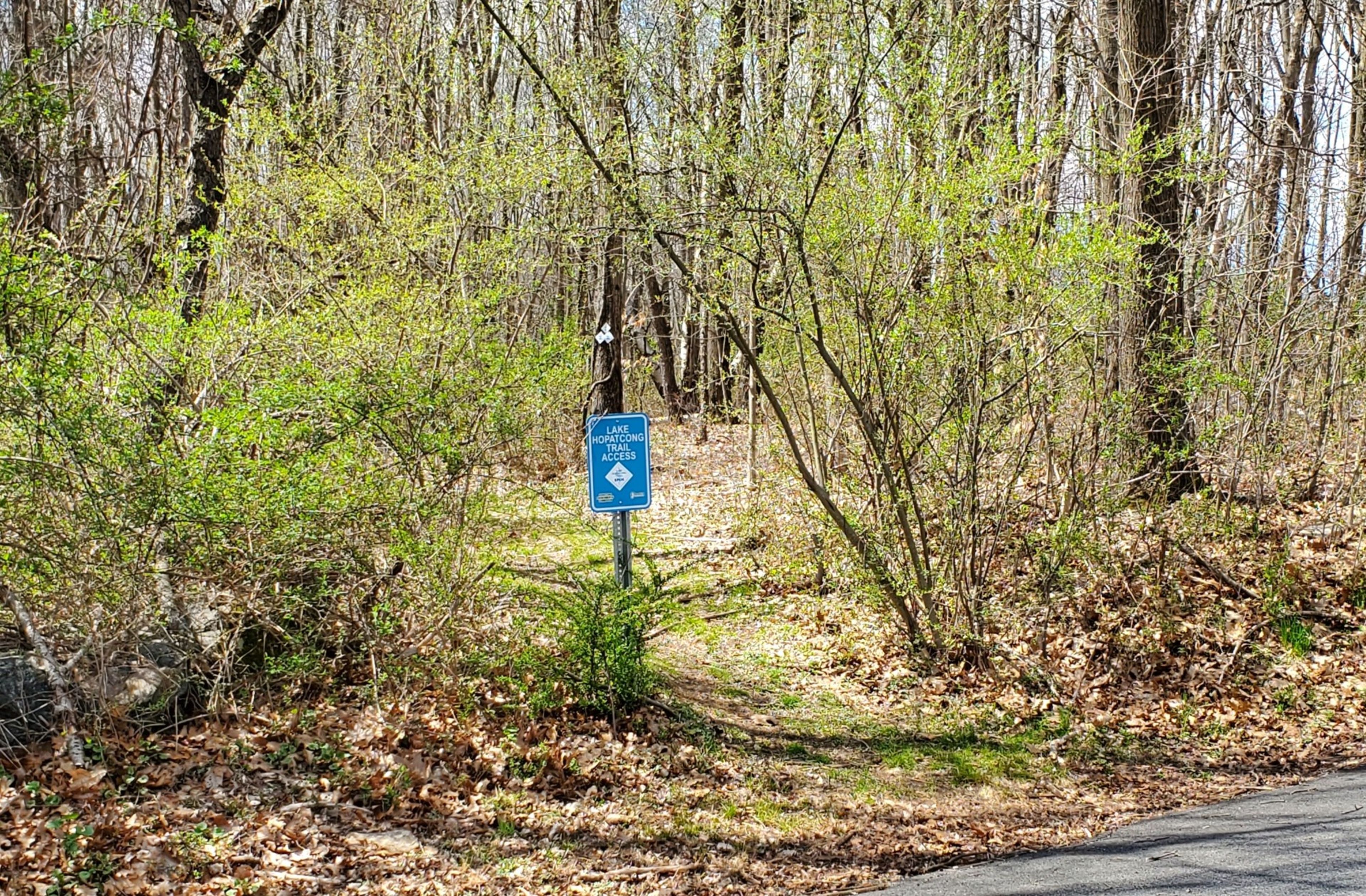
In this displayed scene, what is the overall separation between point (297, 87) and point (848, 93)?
→ 9.03 metres

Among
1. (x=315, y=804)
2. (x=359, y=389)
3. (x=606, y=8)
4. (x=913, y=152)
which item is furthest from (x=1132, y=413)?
(x=606, y=8)

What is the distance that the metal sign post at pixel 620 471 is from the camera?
21.3 feet

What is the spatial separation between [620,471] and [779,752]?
2070mm

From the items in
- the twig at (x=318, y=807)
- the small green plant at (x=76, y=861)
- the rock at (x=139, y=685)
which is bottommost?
the twig at (x=318, y=807)

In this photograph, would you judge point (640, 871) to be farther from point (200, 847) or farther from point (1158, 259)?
point (1158, 259)

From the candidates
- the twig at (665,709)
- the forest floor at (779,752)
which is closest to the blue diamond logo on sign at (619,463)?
the forest floor at (779,752)

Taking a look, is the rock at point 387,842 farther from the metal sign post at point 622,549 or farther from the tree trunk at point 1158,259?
the tree trunk at point 1158,259

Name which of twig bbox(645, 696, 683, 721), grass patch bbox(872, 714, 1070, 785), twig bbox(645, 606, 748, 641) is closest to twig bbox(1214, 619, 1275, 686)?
grass patch bbox(872, 714, 1070, 785)

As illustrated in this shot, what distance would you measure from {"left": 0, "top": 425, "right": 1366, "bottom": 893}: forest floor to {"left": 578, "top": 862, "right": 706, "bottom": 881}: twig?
14 millimetres

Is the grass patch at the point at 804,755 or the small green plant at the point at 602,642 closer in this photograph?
the small green plant at the point at 602,642

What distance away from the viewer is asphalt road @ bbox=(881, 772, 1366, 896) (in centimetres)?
413

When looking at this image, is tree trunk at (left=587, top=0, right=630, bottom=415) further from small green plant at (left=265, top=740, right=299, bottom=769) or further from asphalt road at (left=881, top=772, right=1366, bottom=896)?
asphalt road at (left=881, top=772, right=1366, bottom=896)

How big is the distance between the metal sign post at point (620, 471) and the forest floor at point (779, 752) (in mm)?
970

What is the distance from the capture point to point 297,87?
13.0 metres
